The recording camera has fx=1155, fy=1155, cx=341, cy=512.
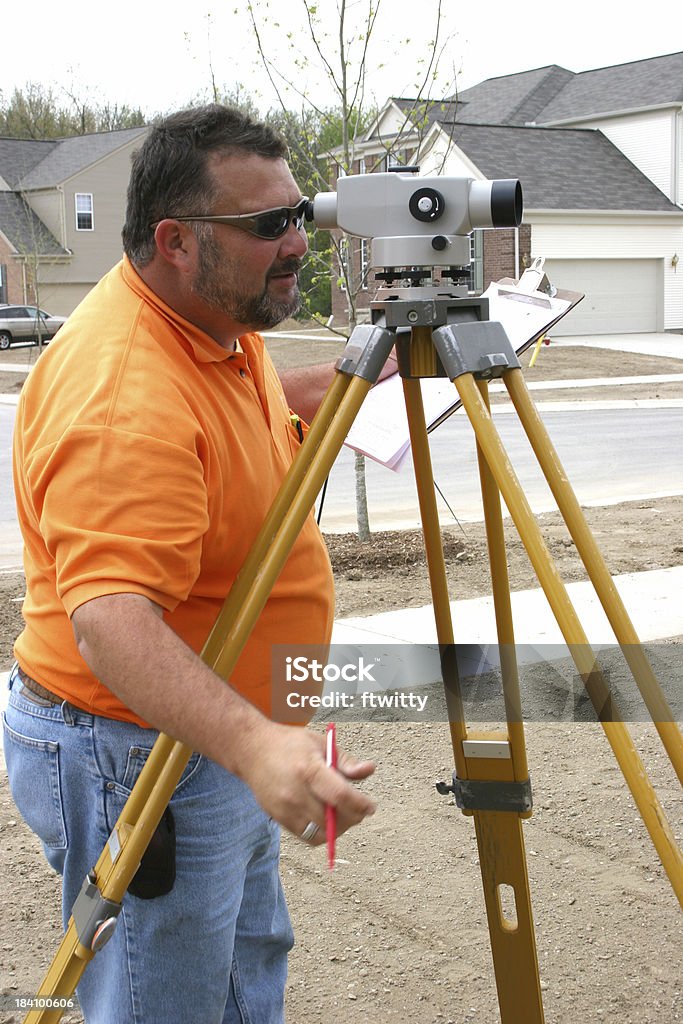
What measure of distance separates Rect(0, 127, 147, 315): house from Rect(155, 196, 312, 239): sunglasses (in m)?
37.4

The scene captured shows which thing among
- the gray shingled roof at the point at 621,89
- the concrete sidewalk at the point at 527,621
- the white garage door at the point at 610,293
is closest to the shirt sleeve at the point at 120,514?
the concrete sidewalk at the point at 527,621

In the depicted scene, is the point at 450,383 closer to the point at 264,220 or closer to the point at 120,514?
the point at 264,220

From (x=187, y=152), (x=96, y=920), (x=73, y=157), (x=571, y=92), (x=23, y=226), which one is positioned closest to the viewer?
(x=96, y=920)

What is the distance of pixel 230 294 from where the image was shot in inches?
75.5

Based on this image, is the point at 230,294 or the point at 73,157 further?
the point at 73,157

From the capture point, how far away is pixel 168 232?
1894 millimetres

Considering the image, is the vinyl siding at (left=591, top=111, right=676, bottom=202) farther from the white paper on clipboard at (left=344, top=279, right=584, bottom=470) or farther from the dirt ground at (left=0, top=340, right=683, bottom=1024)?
the white paper on clipboard at (left=344, top=279, right=584, bottom=470)

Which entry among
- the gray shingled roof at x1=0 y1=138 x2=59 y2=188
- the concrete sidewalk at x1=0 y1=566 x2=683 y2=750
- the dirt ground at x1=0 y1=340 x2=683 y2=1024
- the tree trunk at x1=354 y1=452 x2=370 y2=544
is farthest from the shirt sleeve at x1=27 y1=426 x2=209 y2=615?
the gray shingled roof at x1=0 y1=138 x2=59 y2=188

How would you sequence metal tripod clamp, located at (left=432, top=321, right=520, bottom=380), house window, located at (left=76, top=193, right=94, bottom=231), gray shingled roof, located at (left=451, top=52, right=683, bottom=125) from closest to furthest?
metal tripod clamp, located at (left=432, top=321, right=520, bottom=380) → gray shingled roof, located at (left=451, top=52, right=683, bottom=125) → house window, located at (left=76, top=193, right=94, bottom=231)

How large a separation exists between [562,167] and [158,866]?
104 feet

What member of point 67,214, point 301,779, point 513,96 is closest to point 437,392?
point 301,779

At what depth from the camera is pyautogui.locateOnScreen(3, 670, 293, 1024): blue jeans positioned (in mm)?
1950

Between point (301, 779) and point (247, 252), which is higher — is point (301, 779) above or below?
below

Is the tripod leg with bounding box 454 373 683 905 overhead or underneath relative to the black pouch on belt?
overhead
